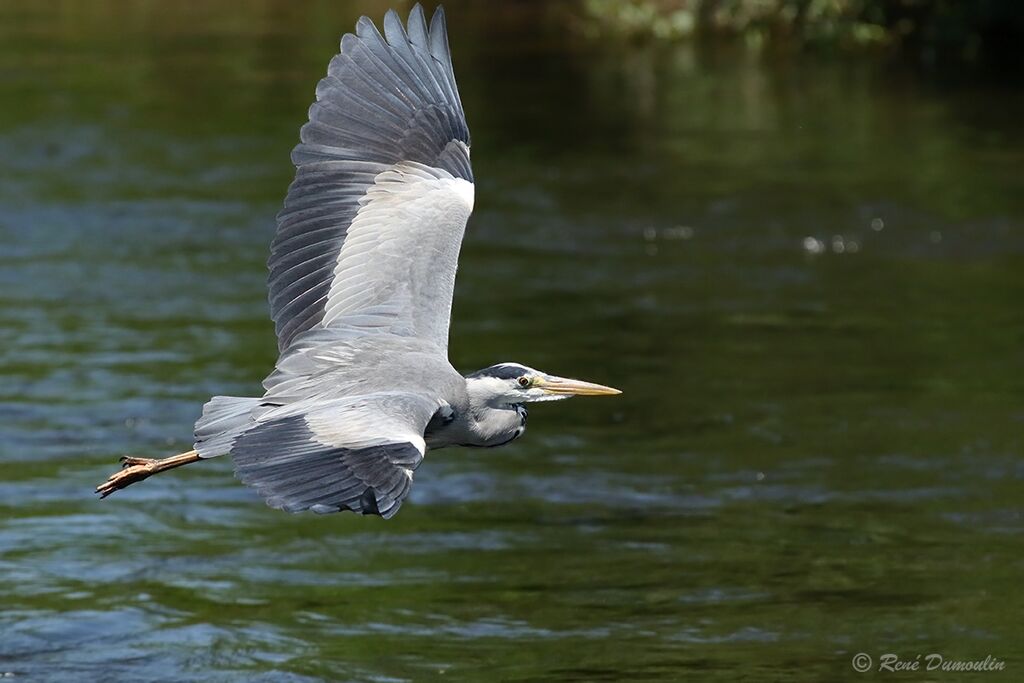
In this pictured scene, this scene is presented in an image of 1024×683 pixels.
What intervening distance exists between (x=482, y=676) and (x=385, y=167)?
2061mm

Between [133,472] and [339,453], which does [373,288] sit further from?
[339,453]

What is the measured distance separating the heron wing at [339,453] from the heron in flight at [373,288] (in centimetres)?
1

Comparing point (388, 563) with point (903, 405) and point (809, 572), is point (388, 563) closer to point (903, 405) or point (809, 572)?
point (809, 572)

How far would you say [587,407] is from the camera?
36.0 feet

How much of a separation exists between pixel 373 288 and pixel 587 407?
4333 millimetres

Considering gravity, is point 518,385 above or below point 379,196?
below

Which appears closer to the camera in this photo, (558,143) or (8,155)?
(8,155)

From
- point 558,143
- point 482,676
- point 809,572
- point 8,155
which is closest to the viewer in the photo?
point 482,676

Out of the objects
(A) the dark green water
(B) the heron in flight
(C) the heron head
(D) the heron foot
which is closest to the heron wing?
(B) the heron in flight

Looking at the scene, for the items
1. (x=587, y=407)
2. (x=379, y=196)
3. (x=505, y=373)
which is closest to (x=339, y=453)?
(x=505, y=373)

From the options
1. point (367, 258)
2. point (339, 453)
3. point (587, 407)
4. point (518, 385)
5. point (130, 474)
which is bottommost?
point (587, 407)

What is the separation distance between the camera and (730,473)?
9.50 m

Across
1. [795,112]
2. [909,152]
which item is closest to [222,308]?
[909,152]

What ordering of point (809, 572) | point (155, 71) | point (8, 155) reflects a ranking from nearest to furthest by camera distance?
point (809, 572)
point (8, 155)
point (155, 71)
